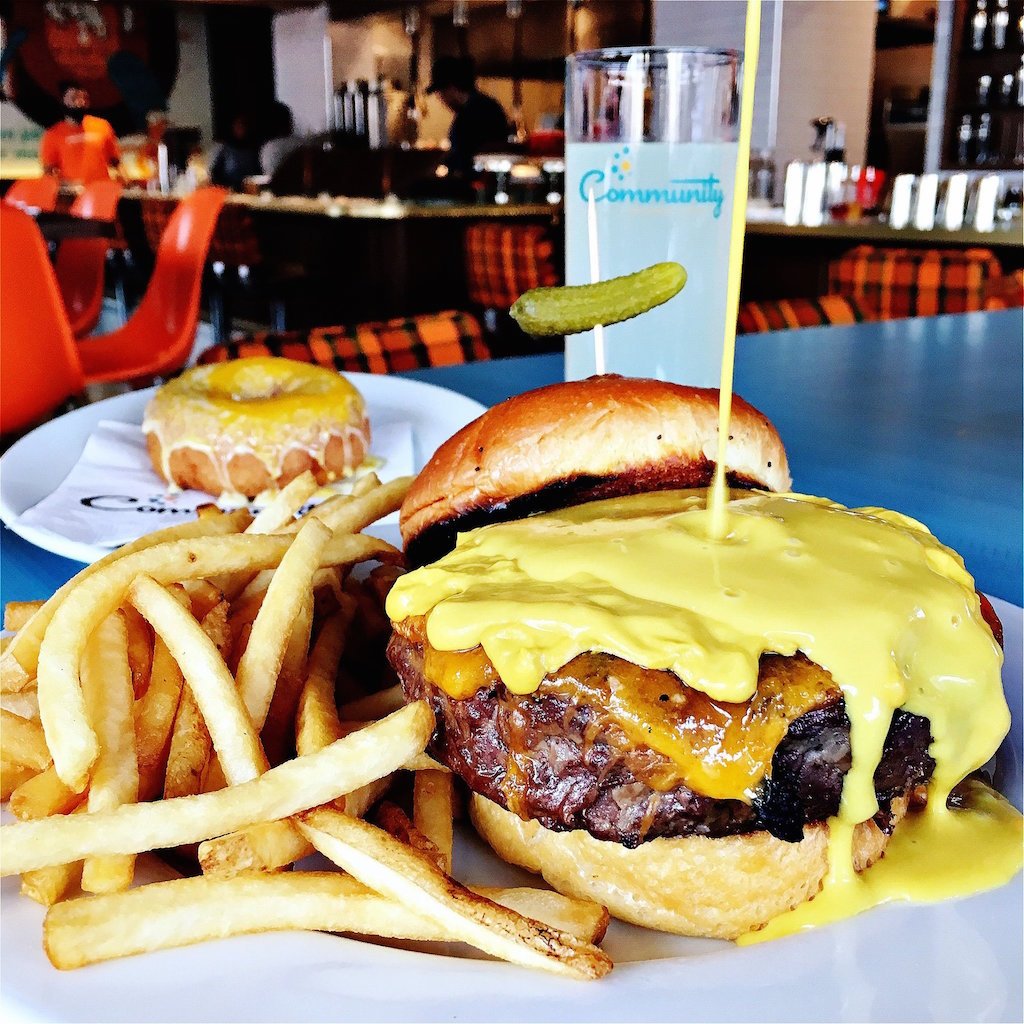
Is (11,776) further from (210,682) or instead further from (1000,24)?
(1000,24)

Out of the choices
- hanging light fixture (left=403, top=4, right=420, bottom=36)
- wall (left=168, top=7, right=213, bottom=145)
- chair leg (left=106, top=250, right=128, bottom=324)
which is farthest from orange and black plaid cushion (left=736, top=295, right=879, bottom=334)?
wall (left=168, top=7, right=213, bottom=145)

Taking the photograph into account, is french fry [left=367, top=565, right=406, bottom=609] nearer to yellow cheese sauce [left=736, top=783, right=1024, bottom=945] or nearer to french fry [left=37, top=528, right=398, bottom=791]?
french fry [left=37, top=528, right=398, bottom=791]

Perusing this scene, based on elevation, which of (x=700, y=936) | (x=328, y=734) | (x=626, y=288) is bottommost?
(x=700, y=936)

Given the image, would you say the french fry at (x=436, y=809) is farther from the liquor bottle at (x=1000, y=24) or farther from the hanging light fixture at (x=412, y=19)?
the hanging light fixture at (x=412, y=19)

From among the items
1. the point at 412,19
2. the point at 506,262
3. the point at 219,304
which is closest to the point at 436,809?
the point at 506,262

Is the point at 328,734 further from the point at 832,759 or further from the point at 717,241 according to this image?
the point at 717,241

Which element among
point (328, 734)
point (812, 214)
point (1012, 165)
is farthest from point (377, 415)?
point (1012, 165)
